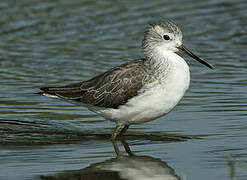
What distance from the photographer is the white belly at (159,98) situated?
37.1 ft

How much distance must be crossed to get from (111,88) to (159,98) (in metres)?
1.14

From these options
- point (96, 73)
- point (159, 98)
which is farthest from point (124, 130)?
point (96, 73)

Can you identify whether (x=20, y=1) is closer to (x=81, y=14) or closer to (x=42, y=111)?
(x=81, y=14)

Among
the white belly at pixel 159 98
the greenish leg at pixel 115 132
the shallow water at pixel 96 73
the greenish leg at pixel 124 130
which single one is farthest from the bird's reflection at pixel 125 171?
the greenish leg at pixel 124 130

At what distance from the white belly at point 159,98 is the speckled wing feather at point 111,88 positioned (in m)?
0.19

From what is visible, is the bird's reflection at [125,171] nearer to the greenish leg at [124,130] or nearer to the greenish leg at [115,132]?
the greenish leg at [115,132]

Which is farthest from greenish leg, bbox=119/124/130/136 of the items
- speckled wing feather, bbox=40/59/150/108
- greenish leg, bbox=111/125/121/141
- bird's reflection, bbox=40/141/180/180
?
bird's reflection, bbox=40/141/180/180

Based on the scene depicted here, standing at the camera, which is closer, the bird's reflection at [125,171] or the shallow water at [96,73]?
the bird's reflection at [125,171]

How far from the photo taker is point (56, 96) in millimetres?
12508

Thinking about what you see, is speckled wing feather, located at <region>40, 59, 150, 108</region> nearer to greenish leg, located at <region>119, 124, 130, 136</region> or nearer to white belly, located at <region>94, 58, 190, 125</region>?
white belly, located at <region>94, 58, 190, 125</region>

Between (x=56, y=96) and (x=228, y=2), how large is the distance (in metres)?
10.6

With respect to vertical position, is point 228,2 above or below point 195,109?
above

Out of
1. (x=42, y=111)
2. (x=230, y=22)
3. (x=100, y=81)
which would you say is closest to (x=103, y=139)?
(x=100, y=81)

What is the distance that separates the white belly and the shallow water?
0.53 meters
